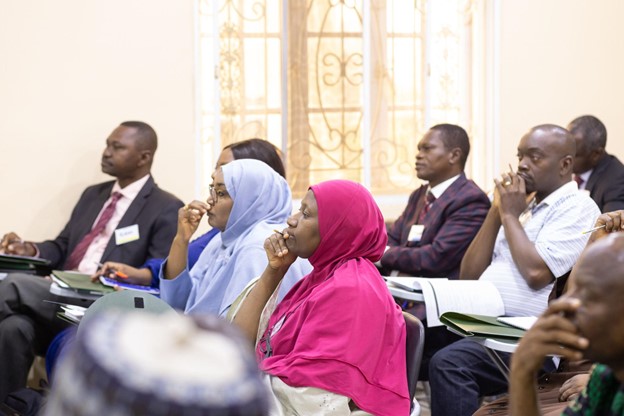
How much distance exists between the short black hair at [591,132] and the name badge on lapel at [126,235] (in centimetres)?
264

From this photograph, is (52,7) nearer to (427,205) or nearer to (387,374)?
(427,205)

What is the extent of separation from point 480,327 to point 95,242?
104 inches

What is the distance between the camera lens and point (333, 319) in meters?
2.40

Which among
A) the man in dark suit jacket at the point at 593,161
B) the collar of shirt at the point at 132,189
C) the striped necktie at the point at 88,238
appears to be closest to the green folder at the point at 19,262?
the striped necktie at the point at 88,238

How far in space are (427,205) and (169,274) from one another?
1.47 meters

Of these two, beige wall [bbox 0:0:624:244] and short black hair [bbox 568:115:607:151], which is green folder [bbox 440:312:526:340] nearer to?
short black hair [bbox 568:115:607:151]

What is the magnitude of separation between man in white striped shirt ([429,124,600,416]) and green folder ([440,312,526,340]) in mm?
484

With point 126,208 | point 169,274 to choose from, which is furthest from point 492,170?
point 169,274

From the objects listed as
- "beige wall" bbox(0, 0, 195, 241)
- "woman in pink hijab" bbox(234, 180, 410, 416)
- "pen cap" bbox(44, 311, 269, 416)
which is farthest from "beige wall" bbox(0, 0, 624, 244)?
"pen cap" bbox(44, 311, 269, 416)

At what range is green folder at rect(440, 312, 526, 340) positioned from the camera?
2715mm

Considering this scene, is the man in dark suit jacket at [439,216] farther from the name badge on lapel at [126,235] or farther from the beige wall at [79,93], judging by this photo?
the beige wall at [79,93]

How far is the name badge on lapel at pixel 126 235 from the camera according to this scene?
4680 millimetres

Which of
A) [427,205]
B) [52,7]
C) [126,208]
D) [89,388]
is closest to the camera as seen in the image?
[89,388]

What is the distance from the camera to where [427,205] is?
4566 mm
